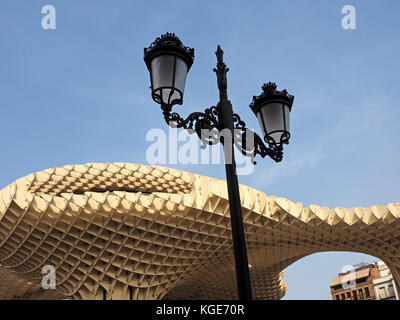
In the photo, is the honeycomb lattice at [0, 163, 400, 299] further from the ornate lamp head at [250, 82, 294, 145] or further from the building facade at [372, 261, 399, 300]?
the building facade at [372, 261, 399, 300]

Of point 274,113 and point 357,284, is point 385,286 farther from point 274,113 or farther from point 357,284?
point 274,113

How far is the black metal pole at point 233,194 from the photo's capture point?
4.37m

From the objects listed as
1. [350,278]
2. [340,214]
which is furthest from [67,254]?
[350,278]

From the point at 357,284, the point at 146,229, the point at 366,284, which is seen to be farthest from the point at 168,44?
the point at 357,284

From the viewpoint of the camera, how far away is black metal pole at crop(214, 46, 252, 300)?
14.3 feet

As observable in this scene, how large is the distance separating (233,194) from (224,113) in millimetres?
1204

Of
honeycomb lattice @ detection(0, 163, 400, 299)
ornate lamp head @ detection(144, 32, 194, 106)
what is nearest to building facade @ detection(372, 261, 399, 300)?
honeycomb lattice @ detection(0, 163, 400, 299)

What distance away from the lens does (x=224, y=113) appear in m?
5.36

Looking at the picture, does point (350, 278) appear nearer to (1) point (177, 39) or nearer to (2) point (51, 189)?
(2) point (51, 189)

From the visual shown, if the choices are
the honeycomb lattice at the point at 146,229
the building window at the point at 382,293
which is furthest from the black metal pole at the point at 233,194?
the building window at the point at 382,293

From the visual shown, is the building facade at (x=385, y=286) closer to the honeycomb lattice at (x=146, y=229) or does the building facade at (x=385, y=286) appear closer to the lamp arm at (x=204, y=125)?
the honeycomb lattice at (x=146, y=229)

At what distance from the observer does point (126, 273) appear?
947 inches

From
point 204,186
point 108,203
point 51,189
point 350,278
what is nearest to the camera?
point 108,203
